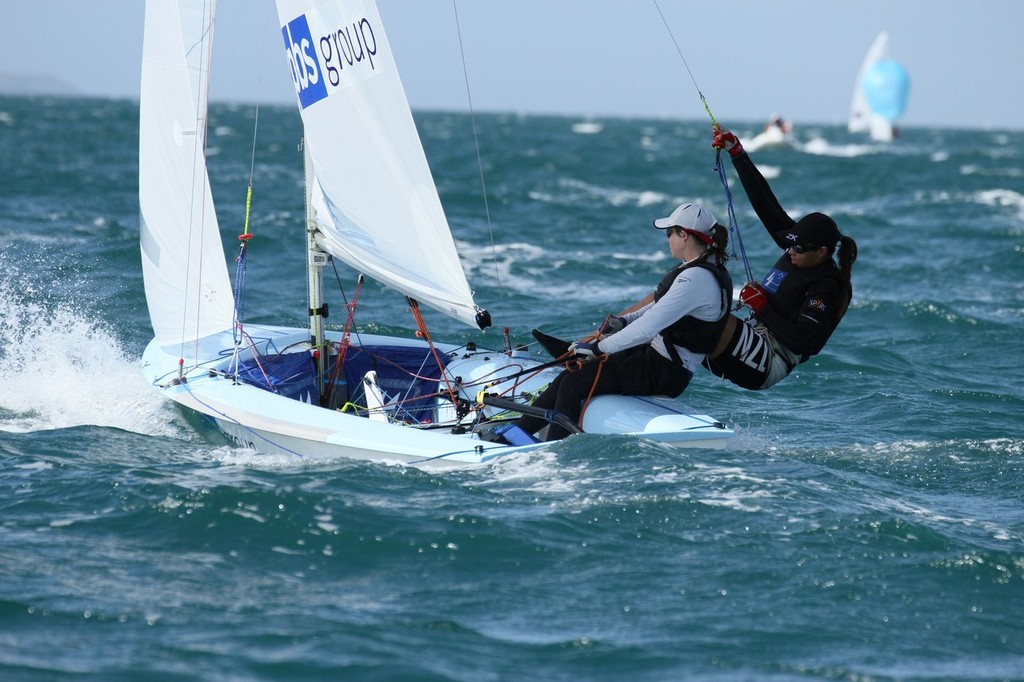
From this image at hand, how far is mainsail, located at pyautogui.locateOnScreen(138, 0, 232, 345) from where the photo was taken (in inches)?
222

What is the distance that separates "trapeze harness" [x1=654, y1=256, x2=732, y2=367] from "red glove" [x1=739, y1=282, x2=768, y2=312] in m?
0.43

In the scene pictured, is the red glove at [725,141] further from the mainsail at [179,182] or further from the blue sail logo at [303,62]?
the mainsail at [179,182]

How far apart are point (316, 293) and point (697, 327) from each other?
1858mm

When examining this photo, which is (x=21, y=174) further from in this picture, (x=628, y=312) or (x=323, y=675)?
(x=323, y=675)

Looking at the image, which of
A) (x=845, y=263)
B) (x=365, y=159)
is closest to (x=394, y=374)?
(x=365, y=159)

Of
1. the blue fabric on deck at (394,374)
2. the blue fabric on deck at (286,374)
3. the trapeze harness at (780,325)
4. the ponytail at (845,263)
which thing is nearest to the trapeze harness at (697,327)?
the trapeze harness at (780,325)

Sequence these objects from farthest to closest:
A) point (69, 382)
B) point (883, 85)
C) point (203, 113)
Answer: point (883, 85) → point (69, 382) → point (203, 113)

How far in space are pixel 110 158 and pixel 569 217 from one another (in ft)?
35.6

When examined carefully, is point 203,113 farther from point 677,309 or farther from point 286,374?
point 677,309

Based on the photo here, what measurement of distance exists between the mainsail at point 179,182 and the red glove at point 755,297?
2.50 meters

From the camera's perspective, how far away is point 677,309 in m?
4.79

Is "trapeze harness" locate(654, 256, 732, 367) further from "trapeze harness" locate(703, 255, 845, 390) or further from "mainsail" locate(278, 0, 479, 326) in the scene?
"mainsail" locate(278, 0, 479, 326)

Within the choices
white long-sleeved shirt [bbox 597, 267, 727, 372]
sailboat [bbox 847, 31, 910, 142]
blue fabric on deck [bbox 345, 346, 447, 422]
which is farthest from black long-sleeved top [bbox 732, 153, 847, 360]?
sailboat [bbox 847, 31, 910, 142]

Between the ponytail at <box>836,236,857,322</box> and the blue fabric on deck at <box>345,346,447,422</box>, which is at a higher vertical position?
the ponytail at <box>836,236,857,322</box>
